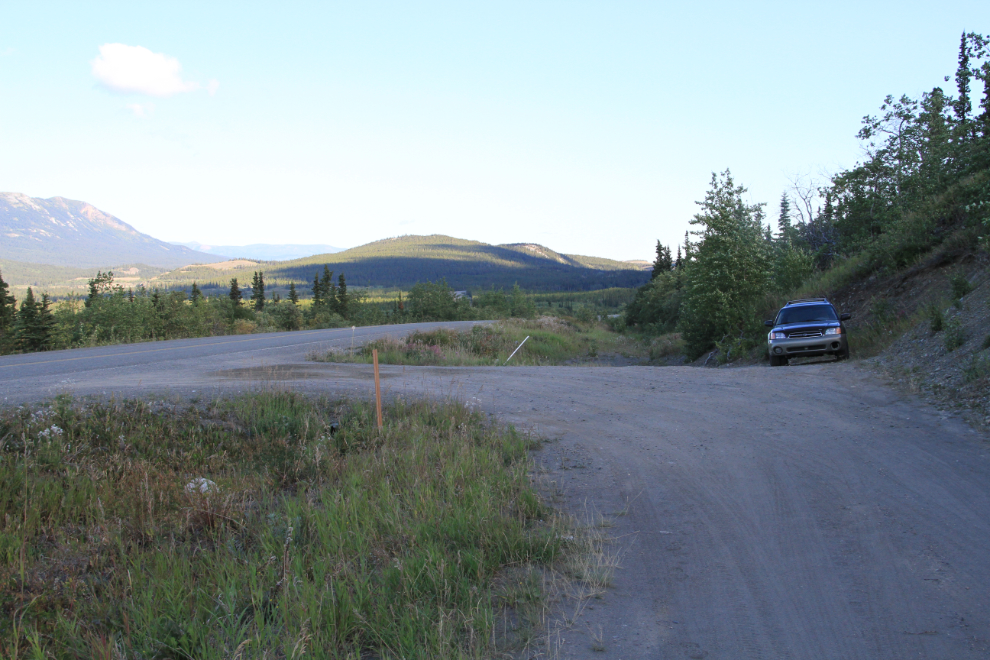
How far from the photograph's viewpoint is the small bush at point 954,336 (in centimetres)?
1038

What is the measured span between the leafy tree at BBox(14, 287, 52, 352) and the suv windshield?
28.3 m

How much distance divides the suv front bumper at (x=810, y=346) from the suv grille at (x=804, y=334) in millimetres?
75

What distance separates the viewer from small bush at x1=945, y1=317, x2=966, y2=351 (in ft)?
34.1

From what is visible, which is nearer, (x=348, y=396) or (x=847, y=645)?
(x=847, y=645)

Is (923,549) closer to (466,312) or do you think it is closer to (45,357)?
(45,357)

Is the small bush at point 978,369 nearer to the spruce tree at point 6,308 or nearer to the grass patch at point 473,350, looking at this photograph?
the grass patch at point 473,350

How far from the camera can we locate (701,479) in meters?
6.30

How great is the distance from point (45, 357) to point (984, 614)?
64.7ft

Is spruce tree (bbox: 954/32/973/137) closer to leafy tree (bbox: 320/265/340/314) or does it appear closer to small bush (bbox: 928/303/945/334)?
small bush (bbox: 928/303/945/334)

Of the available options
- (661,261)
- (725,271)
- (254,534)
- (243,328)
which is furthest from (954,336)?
(661,261)

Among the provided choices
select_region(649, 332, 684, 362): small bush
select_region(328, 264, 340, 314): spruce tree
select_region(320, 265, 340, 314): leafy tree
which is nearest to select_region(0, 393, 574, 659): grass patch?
select_region(649, 332, 684, 362): small bush

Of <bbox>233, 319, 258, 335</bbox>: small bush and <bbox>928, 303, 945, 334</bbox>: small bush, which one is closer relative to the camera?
<bbox>928, 303, 945, 334</bbox>: small bush

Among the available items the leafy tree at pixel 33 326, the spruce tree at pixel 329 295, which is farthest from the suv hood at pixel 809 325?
the spruce tree at pixel 329 295

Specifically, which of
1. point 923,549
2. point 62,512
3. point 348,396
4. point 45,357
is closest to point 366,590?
point 62,512
